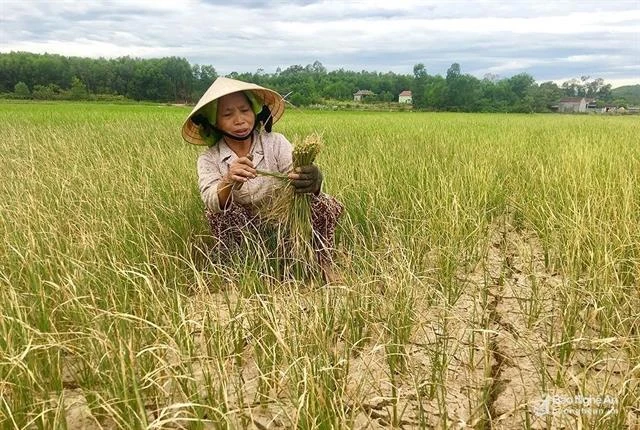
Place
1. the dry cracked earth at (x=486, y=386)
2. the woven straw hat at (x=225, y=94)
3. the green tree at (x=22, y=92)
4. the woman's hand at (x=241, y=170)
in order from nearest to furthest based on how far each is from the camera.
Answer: the dry cracked earth at (x=486, y=386)
the woman's hand at (x=241, y=170)
the woven straw hat at (x=225, y=94)
the green tree at (x=22, y=92)

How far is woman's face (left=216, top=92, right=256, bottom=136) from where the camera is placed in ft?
7.74

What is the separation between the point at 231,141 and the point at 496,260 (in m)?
1.53

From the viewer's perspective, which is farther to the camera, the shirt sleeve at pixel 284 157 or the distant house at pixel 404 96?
the distant house at pixel 404 96

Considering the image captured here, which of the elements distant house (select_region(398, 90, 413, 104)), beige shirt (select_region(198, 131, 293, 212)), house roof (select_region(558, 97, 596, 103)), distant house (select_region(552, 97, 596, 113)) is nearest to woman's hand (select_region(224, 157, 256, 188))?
beige shirt (select_region(198, 131, 293, 212))

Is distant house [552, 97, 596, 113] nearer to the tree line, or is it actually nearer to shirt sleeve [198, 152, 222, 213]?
the tree line

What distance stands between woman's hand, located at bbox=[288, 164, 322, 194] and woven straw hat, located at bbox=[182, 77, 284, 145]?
1.60 feet

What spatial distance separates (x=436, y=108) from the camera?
4766 cm

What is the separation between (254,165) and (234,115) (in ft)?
0.87

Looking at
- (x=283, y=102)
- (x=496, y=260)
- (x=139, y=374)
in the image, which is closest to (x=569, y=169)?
(x=496, y=260)

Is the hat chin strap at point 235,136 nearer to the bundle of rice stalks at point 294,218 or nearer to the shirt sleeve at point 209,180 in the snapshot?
the shirt sleeve at point 209,180

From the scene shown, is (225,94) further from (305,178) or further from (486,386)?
(486,386)

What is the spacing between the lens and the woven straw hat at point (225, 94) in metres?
2.23

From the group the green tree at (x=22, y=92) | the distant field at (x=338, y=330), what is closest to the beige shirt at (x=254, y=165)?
the distant field at (x=338, y=330)

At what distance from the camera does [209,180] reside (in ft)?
7.77
